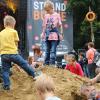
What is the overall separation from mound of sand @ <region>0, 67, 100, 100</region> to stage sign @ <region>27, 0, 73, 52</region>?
429 inches

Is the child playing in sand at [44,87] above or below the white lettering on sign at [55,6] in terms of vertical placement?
below

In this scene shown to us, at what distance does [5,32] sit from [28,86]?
135cm

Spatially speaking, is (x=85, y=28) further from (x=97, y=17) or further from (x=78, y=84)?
(x=78, y=84)

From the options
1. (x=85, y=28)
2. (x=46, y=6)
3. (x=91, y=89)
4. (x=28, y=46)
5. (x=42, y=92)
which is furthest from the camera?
(x=85, y=28)

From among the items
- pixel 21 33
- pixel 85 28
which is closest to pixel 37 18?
pixel 21 33

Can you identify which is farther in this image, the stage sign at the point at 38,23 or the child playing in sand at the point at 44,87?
the stage sign at the point at 38,23

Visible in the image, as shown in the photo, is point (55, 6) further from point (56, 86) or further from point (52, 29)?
point (56, 86)

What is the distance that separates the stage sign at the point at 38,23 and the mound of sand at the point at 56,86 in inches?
429

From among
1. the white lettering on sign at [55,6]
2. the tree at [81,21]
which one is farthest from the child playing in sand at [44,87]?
the tree at [81,21]

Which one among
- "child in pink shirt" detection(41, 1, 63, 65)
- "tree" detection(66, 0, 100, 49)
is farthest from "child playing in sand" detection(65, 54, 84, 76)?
"tree" detection(66, 0, 100, 49)

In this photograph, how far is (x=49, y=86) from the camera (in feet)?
20.7

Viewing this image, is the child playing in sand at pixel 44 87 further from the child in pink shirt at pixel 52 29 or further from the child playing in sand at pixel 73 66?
the child playing in sand at pixel 73 66

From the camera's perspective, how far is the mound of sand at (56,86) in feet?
34.6

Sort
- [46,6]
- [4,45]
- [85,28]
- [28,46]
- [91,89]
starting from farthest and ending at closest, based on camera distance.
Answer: [85,28]
[28,46]
[46,6]
[4,45]
[91,89]
